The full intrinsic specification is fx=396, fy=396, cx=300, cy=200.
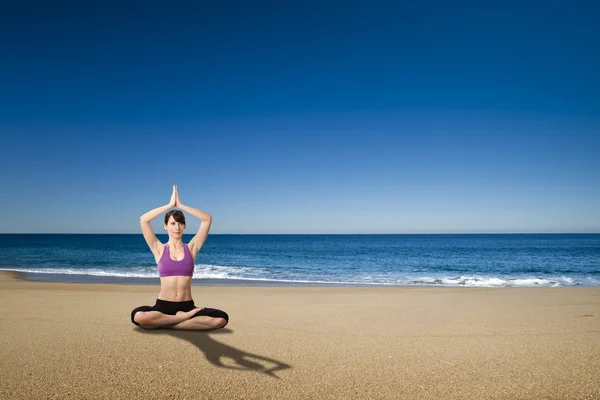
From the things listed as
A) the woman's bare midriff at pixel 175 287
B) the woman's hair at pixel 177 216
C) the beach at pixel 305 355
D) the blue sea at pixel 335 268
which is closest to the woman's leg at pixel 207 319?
the woman's bare midriff at pixel 175 287

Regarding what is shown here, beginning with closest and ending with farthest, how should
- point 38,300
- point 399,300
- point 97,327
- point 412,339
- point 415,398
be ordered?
point 415,398 < point 412,339 < point 97,327 < point 38,300 < point 399,300

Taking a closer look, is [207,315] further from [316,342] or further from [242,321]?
[242,321]

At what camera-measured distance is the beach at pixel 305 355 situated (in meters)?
4.18

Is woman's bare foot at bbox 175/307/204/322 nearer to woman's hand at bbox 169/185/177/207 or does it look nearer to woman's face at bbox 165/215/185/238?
woman's face at bbox 165/215/185/238

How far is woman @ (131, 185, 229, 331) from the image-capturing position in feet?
13.9

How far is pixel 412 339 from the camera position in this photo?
622 cm

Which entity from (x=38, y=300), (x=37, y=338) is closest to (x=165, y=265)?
(x=37, y=338)

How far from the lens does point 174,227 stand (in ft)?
14.0

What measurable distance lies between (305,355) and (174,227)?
8.18 feet

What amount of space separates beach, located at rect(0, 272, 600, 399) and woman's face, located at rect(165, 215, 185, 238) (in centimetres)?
161

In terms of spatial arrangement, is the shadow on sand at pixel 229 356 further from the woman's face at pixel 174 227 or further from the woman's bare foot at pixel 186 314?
the woman's face at pixel 174 227

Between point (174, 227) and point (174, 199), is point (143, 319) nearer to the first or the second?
point (174, 227)

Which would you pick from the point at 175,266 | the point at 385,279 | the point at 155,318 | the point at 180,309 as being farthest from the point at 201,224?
the point at 385,279

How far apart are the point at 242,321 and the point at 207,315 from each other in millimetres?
3244
